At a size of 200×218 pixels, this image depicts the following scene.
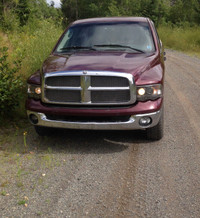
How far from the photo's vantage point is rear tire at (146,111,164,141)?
4.81 meters

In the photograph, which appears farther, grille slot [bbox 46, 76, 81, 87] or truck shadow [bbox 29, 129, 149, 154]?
truck shadow [bbox 29, 129, 149, 154]

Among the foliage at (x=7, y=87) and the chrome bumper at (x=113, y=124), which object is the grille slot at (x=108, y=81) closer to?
the chrome bumper at (x=113, y=124)

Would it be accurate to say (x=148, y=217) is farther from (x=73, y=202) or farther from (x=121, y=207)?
(x=73, y=202)

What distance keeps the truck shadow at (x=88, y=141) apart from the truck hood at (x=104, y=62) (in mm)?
1132

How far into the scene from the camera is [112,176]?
3857mm

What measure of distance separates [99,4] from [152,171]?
68627mm

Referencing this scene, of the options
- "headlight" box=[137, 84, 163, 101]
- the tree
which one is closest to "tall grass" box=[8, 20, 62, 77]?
"headlight" box=[137, 84, 163, 101]

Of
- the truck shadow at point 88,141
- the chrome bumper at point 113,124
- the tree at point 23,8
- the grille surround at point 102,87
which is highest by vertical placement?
the grille surround at point 102,87

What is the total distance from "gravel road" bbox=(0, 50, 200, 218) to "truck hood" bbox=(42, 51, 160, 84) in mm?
1151

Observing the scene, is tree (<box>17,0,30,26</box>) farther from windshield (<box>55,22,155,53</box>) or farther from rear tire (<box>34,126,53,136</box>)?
rear tire (<box>34,126,53,136</box>)

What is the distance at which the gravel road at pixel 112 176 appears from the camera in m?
3.15

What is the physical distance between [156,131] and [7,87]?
2713 millimetres

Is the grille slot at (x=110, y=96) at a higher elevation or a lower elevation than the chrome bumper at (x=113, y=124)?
higher

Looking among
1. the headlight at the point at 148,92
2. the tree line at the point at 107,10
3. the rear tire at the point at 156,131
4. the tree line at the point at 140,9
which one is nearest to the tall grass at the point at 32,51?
the rear tire at the point at 156,131
